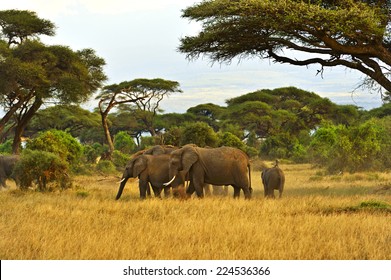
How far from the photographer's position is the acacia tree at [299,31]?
14.5m

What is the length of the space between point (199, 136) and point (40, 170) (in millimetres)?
10332

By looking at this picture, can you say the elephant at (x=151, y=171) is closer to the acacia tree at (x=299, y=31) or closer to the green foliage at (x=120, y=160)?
the acacia tree at (x=299, y=31)

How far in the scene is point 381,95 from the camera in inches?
736

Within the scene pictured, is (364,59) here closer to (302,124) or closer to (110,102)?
(110,102)

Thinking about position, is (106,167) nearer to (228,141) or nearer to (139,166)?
(228,141)

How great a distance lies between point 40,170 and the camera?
16422 millimetres

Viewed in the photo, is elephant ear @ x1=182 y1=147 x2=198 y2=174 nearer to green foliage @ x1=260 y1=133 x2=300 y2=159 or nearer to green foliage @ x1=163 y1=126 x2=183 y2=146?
green foliage @ x1=163 y1=126 x2=183 y2=146

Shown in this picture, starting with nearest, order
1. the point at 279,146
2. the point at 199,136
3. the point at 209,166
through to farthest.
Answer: the point at 209,166
the point at 199,136
the point at 279,146

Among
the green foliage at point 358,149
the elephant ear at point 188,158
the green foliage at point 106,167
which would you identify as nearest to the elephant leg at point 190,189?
the elephant ear at point 188,158

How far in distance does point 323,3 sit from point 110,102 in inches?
1020

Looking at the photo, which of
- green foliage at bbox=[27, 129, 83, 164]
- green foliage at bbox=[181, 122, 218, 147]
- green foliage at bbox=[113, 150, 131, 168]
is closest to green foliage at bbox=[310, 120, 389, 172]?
green foliage at bbox=[181, 122, 218, 147]

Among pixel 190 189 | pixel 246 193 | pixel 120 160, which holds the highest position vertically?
pixel 190 189

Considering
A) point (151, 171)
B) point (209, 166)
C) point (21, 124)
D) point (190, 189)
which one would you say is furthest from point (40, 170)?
point (21, 124)

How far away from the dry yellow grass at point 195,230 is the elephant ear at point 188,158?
182 cm
